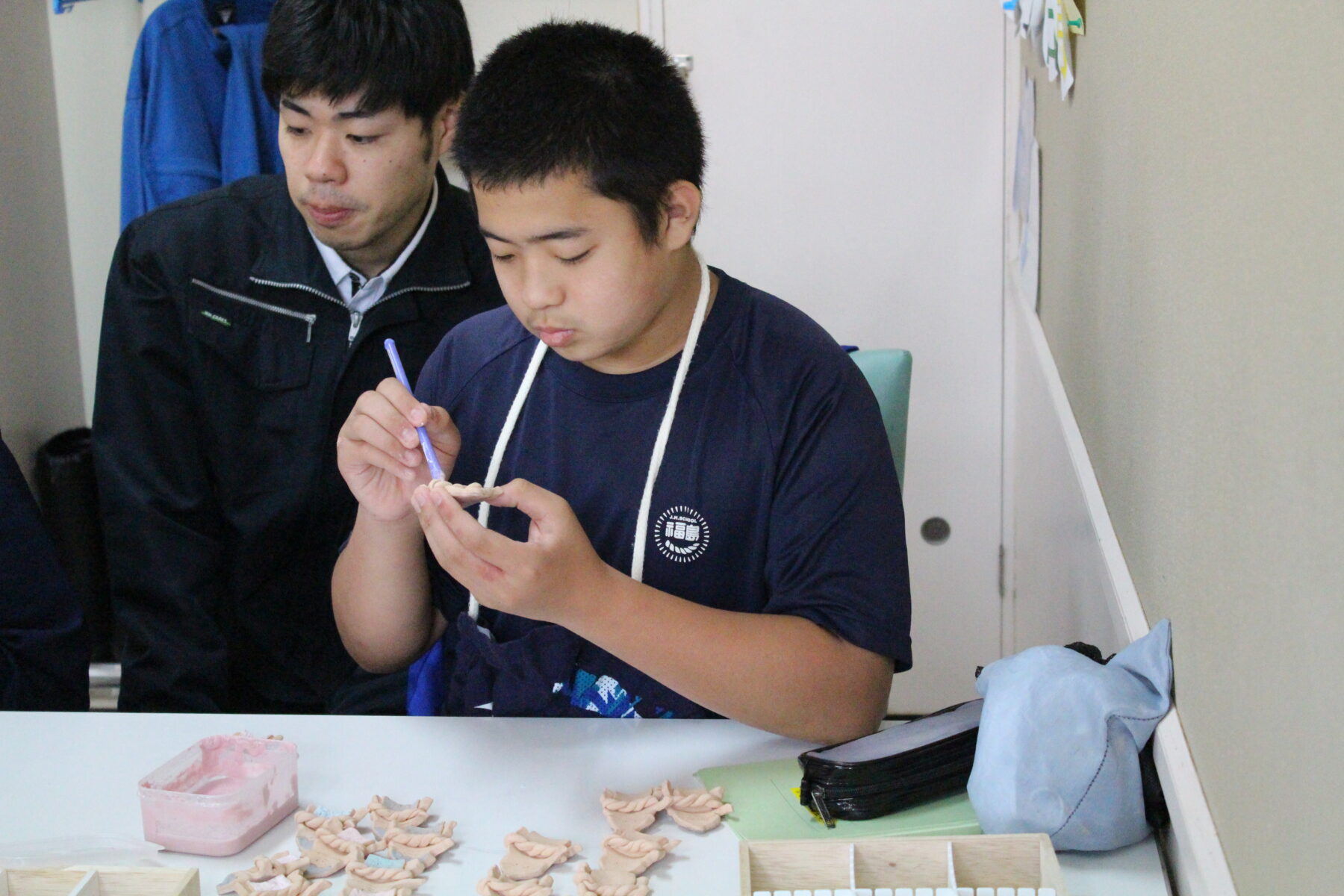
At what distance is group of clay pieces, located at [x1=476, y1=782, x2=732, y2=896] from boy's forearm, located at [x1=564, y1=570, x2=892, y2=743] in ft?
0.32

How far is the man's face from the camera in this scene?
5.34 feet

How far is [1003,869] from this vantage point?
0.87 m

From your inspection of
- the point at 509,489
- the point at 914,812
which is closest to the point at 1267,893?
the point at 914,812

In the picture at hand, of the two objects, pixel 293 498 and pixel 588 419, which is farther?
pixel 293 498

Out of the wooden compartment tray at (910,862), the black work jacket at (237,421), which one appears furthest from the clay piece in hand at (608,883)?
the black work jacket at (237,421)

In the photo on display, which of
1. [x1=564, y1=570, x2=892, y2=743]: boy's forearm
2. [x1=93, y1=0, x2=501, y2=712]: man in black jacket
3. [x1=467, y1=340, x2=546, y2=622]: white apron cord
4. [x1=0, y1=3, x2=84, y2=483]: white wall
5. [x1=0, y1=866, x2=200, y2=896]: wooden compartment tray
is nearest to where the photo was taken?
[x1=0, y1=866, x2=200, y2=896]: wooden compartment tray

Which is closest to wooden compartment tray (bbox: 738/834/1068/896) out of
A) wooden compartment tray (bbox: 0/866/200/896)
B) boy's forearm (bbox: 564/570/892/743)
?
boy's forearm (bbox: 564/570/892/743)

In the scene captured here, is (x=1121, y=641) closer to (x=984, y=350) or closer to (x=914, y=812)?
(x=914, y=812)

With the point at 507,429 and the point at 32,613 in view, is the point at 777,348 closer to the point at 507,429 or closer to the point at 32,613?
the point at 507,429

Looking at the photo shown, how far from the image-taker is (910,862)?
0.87 m

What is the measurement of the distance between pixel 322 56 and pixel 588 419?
25.1 inches

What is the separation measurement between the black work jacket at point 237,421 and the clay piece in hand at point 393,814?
0.79m

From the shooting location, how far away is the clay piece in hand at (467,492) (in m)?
1.03

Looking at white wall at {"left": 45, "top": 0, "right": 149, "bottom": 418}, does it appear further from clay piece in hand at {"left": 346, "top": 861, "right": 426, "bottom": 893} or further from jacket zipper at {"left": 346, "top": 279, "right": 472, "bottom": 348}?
clay piece in hand at {"left": 346, "top": 861, "right": 426, "bottom": 893}
